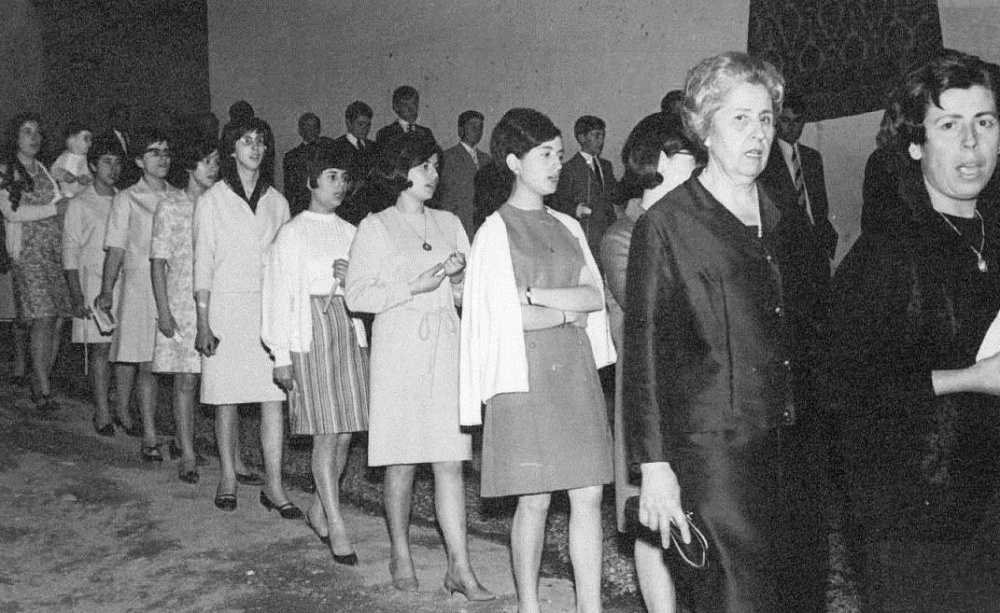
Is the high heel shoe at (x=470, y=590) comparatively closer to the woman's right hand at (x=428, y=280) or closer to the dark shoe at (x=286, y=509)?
the woman's right hand at (x=428, y=280)

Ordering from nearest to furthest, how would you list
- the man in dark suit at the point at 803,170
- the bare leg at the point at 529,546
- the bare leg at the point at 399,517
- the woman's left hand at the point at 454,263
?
the bare leg at the point at 529,546 < the woman's left hand at the point at 454,263 < the bare leg at the point at 399,517 < the man in dark suit at the point at 803,170

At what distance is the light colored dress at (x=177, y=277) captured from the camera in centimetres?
626

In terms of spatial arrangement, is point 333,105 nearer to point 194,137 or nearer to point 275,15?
point 275,15

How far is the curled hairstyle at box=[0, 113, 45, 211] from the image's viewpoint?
801 cm

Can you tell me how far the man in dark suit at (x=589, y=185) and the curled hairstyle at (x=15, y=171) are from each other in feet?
13.0

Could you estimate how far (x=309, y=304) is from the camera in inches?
199

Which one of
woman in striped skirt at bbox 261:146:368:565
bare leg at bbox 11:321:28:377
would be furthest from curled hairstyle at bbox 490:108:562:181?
bare leg at bbox 11:321:28:377

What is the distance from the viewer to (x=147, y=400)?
6.93 meters

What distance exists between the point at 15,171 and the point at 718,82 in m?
6.64

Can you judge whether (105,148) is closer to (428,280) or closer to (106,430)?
(106,430)

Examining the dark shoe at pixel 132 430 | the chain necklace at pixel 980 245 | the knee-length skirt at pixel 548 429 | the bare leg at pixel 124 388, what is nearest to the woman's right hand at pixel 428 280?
the knee-length skirt at pixel 548 429

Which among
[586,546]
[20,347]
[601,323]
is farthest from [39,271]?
[586,546]

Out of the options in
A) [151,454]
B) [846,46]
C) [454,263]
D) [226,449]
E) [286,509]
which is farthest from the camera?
[846,46]

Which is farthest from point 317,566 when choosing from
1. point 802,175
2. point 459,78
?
point 459,78
